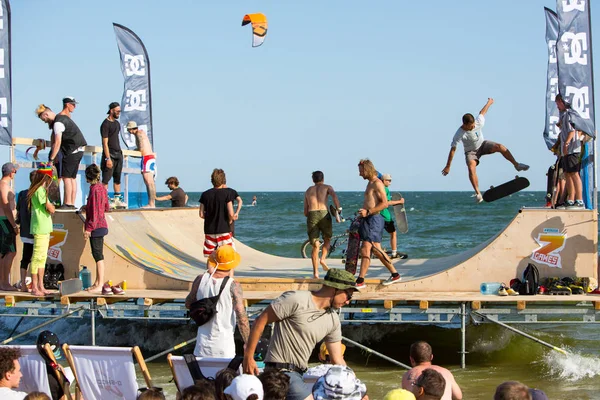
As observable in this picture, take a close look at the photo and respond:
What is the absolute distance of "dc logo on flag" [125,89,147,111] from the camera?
1880cm

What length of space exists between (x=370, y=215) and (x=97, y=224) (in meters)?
3.80

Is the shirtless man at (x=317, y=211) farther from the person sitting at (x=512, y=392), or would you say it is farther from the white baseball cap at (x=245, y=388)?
the person sitting at (x=512, y=392)

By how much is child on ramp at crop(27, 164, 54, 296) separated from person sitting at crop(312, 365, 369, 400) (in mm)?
6719

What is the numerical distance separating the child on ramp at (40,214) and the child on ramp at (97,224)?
52 centimetres

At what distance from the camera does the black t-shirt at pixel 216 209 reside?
34.0 ft

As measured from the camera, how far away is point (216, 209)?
1036 cm

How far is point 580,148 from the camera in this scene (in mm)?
11047

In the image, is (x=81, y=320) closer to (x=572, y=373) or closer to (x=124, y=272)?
(x=124, y=272)

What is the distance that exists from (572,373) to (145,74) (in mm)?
12470

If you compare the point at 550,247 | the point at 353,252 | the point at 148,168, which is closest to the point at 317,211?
the point at 353,252

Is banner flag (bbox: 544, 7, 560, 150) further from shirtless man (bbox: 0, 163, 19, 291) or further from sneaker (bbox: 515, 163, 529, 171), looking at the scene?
shirtless man (bbox: 0, 163, 19, 291)

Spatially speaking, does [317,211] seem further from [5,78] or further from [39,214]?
[5,78]

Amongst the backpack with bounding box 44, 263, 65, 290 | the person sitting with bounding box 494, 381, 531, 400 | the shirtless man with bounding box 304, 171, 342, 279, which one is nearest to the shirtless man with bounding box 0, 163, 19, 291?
the backpack with bounding box 44, 263, 65, 290

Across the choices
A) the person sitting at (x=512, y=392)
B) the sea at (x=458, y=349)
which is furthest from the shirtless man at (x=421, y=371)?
the sea at (x=458, y=349)
